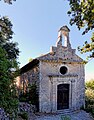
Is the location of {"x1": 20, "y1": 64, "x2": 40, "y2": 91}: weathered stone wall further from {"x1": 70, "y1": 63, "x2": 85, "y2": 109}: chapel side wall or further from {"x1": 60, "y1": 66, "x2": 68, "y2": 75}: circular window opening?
{"x1": 70, "y1": 63, "x2": 85, "y2": 109}: chapel side wall

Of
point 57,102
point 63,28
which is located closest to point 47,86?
point 57,102

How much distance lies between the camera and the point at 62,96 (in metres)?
18.1

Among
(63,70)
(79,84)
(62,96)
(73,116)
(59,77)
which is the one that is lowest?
(73,116)

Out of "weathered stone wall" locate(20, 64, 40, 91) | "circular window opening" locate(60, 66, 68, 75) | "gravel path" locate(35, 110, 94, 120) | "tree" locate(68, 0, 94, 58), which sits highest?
"tree" locate(68, 0, 94, 58)

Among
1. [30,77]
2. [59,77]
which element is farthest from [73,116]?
[30,77]

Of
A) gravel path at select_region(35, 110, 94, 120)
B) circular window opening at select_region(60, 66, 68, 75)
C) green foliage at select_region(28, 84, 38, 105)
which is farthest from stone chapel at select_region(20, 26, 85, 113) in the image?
gravel path at select_region(35, 110, 94, 120)

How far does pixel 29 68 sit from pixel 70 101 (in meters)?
5.36

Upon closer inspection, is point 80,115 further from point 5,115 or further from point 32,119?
point 5,115

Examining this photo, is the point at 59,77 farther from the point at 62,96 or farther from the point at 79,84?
the point at 79,84

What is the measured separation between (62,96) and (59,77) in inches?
73.2

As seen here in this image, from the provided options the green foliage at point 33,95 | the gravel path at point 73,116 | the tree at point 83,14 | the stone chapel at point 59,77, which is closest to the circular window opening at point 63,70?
the stone chapel at point 59,77

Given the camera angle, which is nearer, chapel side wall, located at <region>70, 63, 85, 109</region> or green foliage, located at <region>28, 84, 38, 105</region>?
green foliage, located at <region>28, 84, 38, 105</region>

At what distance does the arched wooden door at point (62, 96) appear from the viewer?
17.8 metres

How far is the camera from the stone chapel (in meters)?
17.1
